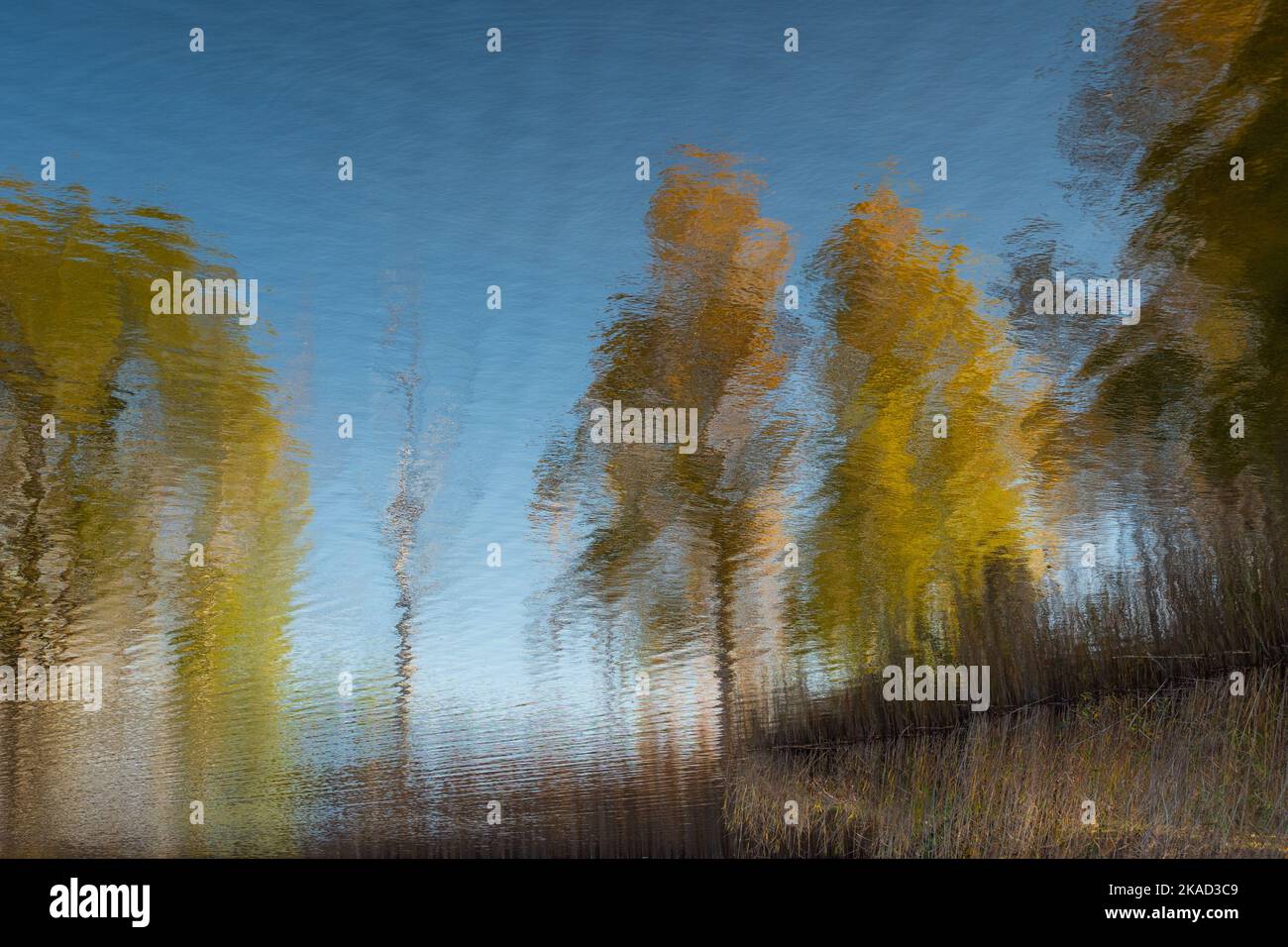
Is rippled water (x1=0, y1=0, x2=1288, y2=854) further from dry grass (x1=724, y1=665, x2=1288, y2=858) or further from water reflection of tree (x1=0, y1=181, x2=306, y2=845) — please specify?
dry grass (x1=724, y1=665, x2=1288, y2=858)

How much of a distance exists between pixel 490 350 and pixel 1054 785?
483cm

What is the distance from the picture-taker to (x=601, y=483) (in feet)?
23.4

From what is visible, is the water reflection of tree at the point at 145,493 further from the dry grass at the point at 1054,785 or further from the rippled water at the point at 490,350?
the dry grass at the point at 1054,785

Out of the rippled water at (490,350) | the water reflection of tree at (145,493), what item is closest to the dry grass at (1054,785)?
the rippled water at (490,350)

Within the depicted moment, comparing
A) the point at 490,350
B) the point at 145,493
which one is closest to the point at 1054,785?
the point at 490,350

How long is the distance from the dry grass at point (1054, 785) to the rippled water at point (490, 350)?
0.61 m

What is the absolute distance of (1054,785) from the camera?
18.8ft

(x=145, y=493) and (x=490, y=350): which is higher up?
(x=490, y=350)

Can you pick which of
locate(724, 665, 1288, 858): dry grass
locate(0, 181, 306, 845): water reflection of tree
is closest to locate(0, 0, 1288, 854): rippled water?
locate(0, 181, 306, 845): water reflection of tree

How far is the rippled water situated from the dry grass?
0.61m

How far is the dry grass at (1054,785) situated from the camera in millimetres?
5398

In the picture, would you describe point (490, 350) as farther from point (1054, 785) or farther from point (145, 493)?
point (1054, 785)

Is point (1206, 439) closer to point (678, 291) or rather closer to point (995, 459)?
point (995, 459)

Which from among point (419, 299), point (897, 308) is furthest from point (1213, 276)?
point (419, 299)
